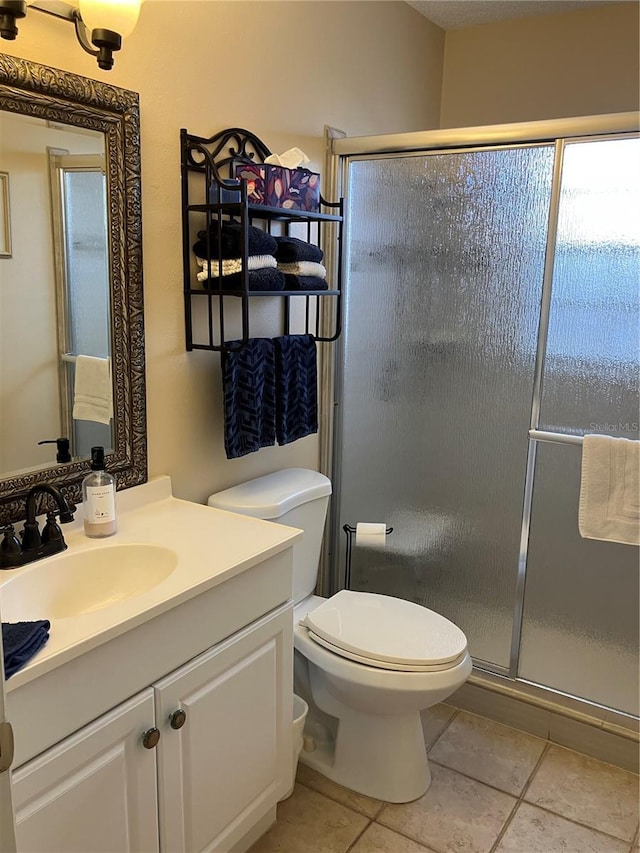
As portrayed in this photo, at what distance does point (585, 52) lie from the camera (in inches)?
109

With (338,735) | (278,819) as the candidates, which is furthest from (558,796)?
(278,819)

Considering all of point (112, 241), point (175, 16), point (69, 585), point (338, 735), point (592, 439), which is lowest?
point (338, 735)

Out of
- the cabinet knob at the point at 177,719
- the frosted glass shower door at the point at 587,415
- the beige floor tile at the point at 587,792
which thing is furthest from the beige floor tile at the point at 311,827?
the frosted glass shower door at the point at 587,415

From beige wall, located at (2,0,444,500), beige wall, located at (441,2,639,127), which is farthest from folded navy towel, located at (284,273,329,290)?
beige wall, located at (441,2,639,127)

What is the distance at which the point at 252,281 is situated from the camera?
1.89 meters

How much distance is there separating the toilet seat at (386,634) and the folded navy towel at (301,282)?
0.96m

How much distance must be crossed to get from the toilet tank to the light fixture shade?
3.95 ft

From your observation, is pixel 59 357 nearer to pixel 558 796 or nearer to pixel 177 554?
pixel 177 554

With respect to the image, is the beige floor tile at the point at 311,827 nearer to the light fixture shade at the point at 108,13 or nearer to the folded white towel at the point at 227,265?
the folded white towel at the point at 227,265

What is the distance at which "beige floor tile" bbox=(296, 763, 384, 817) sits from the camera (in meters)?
2.06

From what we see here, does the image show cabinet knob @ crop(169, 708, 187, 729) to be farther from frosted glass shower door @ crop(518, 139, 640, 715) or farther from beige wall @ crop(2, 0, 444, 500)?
frosted glass shower door @ crop(518, 139, 640, 715)

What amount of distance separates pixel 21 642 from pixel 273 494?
103 centimetres

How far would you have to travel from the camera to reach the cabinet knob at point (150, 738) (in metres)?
1.40

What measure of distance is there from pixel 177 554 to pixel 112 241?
2.51ft
